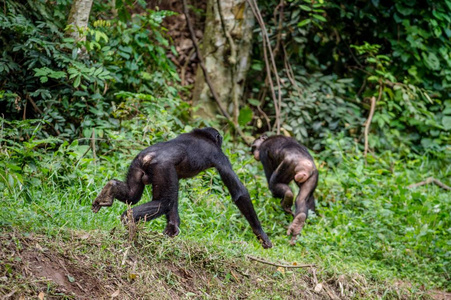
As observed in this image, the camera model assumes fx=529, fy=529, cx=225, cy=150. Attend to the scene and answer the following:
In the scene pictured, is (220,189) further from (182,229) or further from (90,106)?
(90,106)

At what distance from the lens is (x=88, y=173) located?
639cm

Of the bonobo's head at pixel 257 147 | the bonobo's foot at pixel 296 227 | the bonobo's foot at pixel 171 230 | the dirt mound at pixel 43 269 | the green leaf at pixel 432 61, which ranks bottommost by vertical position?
the bonobo's foot at pixel 296 227

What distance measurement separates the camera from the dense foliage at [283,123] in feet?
19.8

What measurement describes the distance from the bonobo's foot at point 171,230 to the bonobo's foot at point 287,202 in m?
2.03

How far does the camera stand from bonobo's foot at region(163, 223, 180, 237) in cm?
529

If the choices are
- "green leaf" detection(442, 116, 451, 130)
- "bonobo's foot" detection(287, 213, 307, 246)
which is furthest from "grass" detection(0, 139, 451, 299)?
"green leaf" detection(442, 116, 451, 130)

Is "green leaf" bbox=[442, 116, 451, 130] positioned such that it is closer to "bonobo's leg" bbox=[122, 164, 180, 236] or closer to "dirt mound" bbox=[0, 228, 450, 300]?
"dirt mound" bbox=[0, 228, 450, 300]

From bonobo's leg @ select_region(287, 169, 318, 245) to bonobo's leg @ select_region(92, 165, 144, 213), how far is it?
83.4 inches

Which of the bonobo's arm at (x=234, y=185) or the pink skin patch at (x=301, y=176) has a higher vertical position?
the bonobo's arm at (x=234, y=185)

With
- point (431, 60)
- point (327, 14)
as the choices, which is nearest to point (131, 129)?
point (327, 14)

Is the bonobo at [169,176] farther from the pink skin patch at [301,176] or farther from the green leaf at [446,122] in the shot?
the green leaf at [446,122]

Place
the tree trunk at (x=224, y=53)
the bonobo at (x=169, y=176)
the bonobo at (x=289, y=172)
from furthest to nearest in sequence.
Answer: the tree trunk at (x=224, y=53) → the bonobo at (x=289, y=172) → the bonobo at (x=169, y=176)

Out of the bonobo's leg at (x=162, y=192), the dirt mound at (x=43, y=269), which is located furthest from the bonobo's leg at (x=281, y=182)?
the dirt mound at (x=43, y=269)

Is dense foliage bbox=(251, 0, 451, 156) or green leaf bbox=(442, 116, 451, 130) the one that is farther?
green leaf bbox=(442, 116, 451, 130)
